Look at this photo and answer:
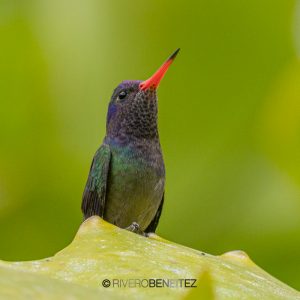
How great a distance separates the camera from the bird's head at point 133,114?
5.22 ft

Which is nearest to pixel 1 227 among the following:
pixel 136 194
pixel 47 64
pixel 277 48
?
pixel 47 64

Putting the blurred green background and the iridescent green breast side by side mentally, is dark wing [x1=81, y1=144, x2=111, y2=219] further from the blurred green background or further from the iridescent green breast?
the blurred green background

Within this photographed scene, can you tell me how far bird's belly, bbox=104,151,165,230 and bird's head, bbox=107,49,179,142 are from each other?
101 mm

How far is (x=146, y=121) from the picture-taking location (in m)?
1.60

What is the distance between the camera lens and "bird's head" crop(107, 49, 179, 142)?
5.22 ft

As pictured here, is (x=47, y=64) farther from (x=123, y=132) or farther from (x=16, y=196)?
(x=123, y=132)

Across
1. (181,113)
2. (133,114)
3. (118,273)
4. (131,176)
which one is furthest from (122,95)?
(118,273)

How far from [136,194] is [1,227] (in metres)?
0.59

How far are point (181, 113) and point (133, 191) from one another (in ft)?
1.88

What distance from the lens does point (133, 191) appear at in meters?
1.48

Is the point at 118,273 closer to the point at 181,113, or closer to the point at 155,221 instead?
the point at 181,113

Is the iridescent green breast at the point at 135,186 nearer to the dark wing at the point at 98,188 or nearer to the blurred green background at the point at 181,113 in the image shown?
the dark wing at the point at 98,188

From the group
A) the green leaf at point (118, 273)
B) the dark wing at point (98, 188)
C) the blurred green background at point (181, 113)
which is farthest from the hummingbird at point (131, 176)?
the green leaf at point (118, 273)

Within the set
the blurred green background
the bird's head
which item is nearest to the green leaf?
the blurred green background
